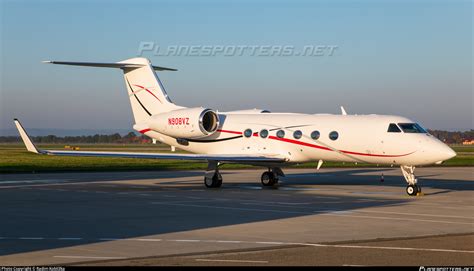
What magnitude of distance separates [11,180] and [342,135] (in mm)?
14609

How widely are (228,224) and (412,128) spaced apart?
468 inches

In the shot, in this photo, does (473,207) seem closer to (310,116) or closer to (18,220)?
(310,116)

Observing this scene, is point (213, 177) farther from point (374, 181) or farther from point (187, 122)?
point (374, 181)

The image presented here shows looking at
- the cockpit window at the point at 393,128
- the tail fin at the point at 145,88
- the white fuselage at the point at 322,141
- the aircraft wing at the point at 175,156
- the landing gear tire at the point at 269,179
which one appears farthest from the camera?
the tail fin at the point at 145,88

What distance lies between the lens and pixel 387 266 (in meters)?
11.1

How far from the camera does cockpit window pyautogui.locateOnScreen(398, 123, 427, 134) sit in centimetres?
2664

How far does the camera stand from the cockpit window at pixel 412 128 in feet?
87.4

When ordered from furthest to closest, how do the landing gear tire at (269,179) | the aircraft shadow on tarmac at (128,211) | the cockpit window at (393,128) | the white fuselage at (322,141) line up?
the landing gear tire at (269,179) → the cockpit window at (393,128) → the white fuselage at (322,141) → the aircraft shadow on tarmac at (128,211)

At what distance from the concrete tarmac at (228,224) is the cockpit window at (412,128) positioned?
2.19 meters

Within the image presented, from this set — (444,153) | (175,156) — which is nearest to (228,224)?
(444,153)

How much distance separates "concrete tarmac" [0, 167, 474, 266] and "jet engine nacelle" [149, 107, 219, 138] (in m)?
2.21

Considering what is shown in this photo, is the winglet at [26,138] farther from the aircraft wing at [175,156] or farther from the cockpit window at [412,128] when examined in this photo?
the cockpit window at [412,128]

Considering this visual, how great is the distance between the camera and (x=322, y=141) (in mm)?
28609

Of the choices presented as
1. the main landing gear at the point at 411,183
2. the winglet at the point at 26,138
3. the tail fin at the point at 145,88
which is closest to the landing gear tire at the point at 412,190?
the main landing gear at the point at 411,183
